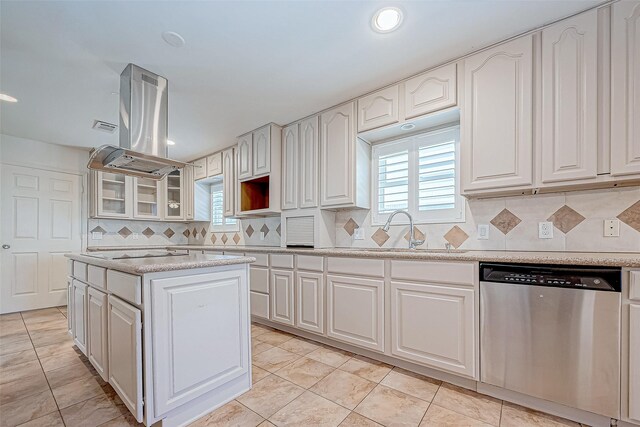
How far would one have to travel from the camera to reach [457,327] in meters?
1.82

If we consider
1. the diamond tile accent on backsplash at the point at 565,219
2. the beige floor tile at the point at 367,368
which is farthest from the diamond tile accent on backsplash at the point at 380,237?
the diamond tile accent on backsplash at the point at 565,219

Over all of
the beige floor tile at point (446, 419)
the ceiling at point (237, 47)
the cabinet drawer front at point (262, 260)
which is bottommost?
the beige floor tile at point (446, 419)

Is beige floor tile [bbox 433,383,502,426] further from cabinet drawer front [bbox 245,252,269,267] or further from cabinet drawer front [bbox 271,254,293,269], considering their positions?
cabinet drawer front [bbox 245,252,269,267]

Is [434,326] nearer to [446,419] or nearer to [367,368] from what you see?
[446,419]

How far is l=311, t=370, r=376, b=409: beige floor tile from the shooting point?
1.73m

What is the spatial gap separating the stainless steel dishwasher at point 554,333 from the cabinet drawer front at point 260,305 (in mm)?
2042

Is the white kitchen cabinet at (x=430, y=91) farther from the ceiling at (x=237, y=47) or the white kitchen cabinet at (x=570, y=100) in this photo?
the white kitchen cabinet at (x=570, y=100)

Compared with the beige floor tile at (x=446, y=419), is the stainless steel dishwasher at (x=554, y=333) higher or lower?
higher

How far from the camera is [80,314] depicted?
2229 mm

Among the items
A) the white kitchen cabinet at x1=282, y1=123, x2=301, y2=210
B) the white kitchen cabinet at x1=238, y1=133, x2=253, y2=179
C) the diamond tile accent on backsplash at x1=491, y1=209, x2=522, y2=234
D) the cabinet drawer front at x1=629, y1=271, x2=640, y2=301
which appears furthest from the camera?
the white kitchen cabinet at x1=238, y1=133, x2=253, y2=179

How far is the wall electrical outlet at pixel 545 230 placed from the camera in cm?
195

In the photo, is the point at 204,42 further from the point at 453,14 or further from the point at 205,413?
the point at 205,413

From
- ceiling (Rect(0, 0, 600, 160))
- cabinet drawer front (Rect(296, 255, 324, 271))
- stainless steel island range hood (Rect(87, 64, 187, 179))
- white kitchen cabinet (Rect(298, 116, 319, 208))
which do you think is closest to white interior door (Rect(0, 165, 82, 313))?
ceiling (Rect(0, 0, 600, 160))

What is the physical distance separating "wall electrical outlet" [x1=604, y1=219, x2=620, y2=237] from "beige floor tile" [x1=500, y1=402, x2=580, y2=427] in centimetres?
114
